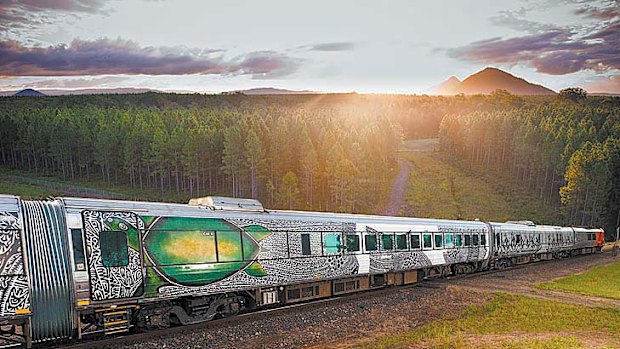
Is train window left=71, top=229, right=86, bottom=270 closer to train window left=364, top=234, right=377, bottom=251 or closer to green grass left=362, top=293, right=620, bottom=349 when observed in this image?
green grass left=362, top=293, right=620, bottom=349

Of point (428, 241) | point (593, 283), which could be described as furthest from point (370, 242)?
point (593, 283)

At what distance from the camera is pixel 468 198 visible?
8550 centimetres

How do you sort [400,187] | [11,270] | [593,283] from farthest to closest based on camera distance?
[400,187], [593,283], [11,270]

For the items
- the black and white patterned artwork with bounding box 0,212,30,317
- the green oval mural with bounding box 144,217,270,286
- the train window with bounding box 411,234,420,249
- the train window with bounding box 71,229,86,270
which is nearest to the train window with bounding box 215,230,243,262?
the green oval mural with bounding box 144,217,270,286

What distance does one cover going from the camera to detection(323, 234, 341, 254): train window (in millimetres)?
20281

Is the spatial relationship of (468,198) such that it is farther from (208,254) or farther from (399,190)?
(208,254)

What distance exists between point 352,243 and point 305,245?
2.83m

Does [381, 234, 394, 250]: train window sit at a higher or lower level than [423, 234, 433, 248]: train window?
higher

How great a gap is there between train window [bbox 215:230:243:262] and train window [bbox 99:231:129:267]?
10.3 ft

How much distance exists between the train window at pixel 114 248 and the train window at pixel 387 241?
12.1 meters

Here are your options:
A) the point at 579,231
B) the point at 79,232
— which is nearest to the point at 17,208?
the point at 79,232

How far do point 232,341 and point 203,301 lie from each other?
1.79 meters

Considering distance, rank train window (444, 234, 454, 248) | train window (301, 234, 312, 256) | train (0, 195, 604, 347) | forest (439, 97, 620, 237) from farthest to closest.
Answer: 1. forest (439, 97, 620, 237)
2. train window (444, 234, 454, 248)
3. train window (301, 234, 312, 256)
4. train (0, 195, 604, 347)

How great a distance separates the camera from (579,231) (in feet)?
152
